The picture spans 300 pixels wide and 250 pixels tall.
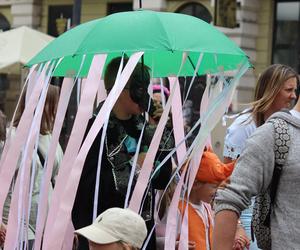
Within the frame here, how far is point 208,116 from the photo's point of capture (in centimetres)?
A: 378

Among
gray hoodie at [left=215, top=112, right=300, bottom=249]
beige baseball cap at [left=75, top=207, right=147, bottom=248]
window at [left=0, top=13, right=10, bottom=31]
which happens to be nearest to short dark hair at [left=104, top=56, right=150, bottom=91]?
beige baseball cap at [left=75, top=207, right=147, bottom=248]

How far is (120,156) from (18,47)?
9.62 m

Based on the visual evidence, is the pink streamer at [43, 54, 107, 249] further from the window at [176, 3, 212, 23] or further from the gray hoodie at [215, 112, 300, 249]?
the window at [176, 3, 212, 23]

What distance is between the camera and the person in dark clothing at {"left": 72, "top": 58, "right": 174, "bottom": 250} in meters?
4.00

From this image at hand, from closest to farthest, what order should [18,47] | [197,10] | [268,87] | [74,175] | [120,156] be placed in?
[74,175] → [120,156] → [268,87] → [18,47] → [197,10]

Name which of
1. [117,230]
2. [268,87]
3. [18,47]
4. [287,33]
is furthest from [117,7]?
[117,230]

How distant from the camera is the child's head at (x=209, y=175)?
13.9 feet

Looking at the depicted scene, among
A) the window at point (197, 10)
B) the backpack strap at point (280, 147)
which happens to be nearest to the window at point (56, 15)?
the window at point (197, 10)

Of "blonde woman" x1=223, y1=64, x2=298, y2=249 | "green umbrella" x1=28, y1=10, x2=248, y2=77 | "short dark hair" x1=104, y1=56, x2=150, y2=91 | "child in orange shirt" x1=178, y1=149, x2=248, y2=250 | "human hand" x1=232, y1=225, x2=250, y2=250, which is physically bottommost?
"human hand" x1=232, y1=225, x2=250, y2=250

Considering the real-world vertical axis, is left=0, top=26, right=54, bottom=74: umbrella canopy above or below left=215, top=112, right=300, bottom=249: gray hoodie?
below

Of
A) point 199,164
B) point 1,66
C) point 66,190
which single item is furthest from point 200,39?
point 1,66

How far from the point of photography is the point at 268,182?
2.98 m

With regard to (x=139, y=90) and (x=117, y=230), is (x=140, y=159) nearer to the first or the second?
(x=139, y=90)

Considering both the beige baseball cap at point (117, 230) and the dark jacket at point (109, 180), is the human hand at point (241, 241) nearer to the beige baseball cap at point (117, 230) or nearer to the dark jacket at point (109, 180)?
the dark jacket at point (109, 180)
